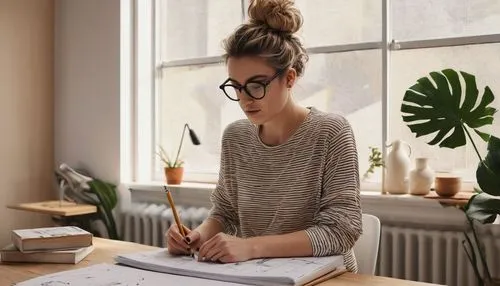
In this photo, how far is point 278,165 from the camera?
1.58 m

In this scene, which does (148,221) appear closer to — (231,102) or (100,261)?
(231,102)

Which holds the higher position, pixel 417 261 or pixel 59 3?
pixel 59 3

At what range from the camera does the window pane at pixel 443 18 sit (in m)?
2.34

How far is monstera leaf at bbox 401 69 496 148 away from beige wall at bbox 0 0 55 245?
2284mm

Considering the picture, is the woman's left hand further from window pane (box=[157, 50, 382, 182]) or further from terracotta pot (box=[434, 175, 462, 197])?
window pane (box=[157, 50, 382, 182])

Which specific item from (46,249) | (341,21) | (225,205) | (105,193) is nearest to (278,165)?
(225,205)

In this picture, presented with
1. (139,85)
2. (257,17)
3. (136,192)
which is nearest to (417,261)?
(257,17)

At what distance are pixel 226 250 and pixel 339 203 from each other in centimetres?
33

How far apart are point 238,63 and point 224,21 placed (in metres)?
1.73

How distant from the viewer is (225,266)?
1.22 metres

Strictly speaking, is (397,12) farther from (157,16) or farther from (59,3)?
(59,3)

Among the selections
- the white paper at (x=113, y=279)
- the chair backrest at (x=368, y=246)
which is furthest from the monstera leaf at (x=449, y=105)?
the white paper at (x=113, y=279)

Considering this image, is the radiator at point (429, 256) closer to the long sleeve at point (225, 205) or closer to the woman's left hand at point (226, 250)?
the long sleeve at point (225, 205)

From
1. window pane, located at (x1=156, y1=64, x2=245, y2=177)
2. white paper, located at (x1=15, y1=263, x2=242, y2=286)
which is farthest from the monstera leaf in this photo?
window pane, located at (x1=156, y1=64, x2=245, y2=177)
